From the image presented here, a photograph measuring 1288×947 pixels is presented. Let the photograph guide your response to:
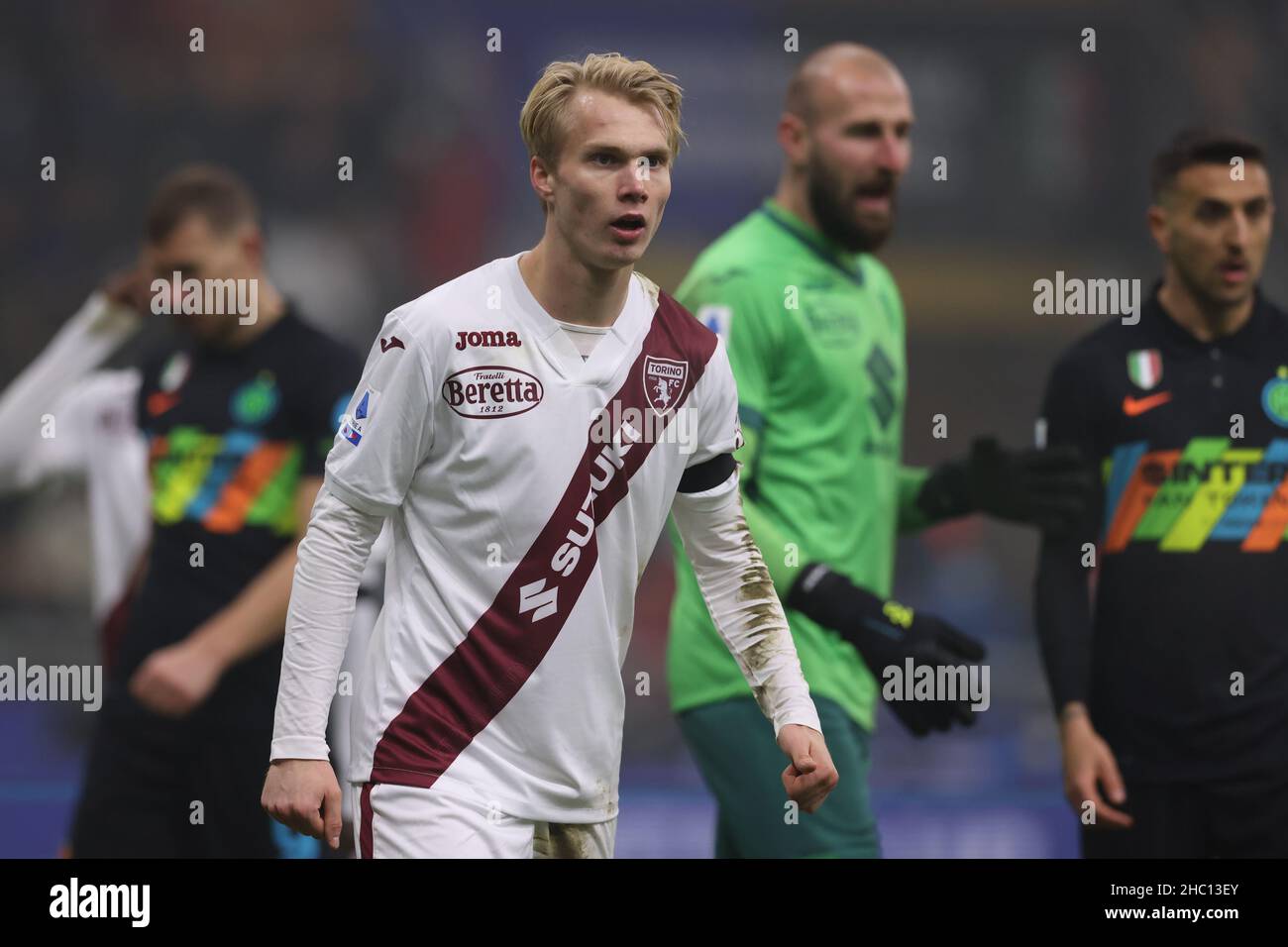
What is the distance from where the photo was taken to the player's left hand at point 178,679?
5320 millimetres

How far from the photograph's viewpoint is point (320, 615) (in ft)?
11.3

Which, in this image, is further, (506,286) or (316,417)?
(316,417)

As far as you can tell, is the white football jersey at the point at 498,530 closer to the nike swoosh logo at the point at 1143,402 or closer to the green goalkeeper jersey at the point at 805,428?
the green goalkeeper jersey at the point at 805,428

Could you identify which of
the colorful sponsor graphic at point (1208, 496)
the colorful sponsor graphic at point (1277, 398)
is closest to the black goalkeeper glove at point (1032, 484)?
the colorful sponsor graphic at point (1208, 496)

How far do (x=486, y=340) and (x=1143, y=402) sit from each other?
7.12 feet

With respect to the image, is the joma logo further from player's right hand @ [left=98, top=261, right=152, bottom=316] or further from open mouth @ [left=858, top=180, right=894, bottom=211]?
player's right hand @ [left=98, top=261, right=152, bottom=316]

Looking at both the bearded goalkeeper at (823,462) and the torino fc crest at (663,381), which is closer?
the torino fc crest at (663,381)

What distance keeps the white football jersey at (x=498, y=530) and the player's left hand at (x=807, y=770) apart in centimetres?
36

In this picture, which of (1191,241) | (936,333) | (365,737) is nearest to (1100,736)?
(1191,241)

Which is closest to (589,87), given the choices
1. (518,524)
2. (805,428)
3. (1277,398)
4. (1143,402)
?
(518,524)

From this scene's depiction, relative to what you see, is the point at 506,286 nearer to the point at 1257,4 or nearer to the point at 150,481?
the point at 150,481

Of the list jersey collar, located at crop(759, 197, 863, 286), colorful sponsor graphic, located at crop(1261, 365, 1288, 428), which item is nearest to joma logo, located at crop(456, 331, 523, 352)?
jersey collar, located at crop(759, 197, 863, 286)

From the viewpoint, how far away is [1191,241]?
508 centimetres

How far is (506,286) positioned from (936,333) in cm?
1043
